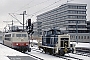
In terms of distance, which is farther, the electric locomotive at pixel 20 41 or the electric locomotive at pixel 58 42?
the electric locomotive at pixel 20 41

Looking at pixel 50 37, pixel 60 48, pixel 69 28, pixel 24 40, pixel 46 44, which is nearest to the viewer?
pixel 60 48

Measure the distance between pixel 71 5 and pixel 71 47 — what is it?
280ft

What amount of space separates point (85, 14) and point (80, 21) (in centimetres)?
436

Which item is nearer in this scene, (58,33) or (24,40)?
(58,33)

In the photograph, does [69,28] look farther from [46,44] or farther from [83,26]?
[46,44]

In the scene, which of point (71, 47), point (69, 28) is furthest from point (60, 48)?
point (69, 28)

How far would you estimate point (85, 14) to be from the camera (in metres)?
109

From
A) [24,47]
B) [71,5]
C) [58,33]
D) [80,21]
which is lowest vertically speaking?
[24,47]

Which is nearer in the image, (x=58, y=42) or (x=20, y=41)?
(x=58, y=42)

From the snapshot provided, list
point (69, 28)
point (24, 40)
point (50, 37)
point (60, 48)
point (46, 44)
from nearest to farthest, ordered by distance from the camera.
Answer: point (60, 48) < point (50, 37) < point (46, 44) < point (24, 40) < point (69, 28)

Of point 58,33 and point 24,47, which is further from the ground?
point 58,33

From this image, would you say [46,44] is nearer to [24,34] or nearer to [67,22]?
[24,34]

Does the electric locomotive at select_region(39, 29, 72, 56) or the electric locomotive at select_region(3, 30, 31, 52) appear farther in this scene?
the electric locomotive at select_region(3, 30, 31, 52)

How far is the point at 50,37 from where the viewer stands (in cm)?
2605
